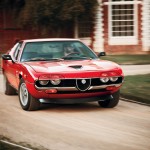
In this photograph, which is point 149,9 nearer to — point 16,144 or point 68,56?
point 68,56

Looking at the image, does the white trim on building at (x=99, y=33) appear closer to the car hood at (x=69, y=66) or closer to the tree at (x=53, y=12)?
the tree at (x=53, y=12)

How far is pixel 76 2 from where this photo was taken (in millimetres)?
24391

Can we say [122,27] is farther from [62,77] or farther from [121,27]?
[62,77]

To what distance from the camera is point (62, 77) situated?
8.58m

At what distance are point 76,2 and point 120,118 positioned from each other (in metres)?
16.6

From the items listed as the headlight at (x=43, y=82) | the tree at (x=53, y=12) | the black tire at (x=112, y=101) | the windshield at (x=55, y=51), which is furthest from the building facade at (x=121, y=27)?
the headlight at (x=43, y=82)

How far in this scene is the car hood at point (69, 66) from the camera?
877 centimetres

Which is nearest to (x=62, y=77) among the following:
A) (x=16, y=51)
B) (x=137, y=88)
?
(x=16, y=51)

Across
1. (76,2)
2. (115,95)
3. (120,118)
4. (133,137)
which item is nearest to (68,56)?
(115,95)

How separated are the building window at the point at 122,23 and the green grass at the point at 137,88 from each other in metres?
12.0

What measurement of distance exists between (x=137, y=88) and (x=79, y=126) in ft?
14.1

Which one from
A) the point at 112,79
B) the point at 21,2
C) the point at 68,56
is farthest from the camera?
the point at 21,2

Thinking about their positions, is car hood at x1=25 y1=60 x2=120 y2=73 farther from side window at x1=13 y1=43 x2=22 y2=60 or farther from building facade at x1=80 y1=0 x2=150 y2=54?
building facade at x1=80 y1=0 x2=150 y2=54

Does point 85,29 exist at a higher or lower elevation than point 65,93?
higher
